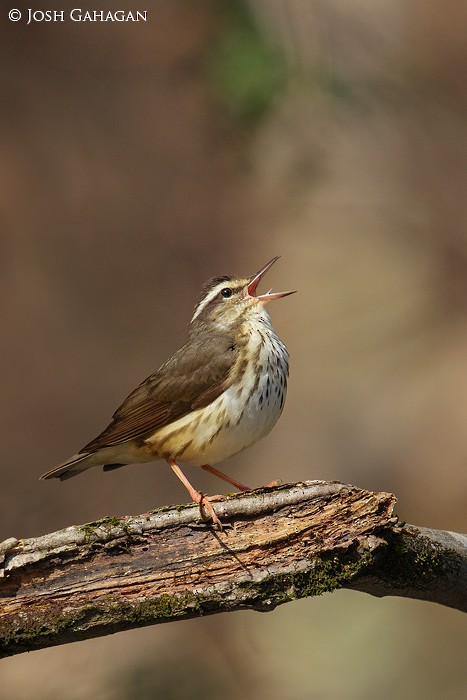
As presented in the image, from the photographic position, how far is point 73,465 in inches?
207

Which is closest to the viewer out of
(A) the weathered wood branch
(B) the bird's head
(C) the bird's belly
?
(A) the weathered wood branch

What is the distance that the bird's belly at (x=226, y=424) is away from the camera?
5008 mm

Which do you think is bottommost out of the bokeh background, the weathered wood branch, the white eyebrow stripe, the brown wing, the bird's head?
the weathered wood branch

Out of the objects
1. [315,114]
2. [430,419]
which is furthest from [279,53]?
[430,419]

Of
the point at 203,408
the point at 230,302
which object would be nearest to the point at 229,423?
the point at 203,408

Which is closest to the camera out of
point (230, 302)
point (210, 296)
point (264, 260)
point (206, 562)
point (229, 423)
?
point (206, 562)

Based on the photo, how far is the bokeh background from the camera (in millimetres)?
8922

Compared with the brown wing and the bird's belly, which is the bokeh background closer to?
the brown wing

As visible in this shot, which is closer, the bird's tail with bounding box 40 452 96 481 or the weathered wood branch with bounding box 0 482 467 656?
the weathered wood branch with bounding box 0 482 467 656

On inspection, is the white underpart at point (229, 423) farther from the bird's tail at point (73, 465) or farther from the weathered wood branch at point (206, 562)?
the weathered wood branch at point (206, 562)

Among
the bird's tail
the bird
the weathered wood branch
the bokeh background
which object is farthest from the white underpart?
the bokeh background

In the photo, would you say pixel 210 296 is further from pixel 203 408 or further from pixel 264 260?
pixel 264 260

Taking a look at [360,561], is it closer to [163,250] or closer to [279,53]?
[279,53]

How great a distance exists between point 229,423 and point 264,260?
778cm
